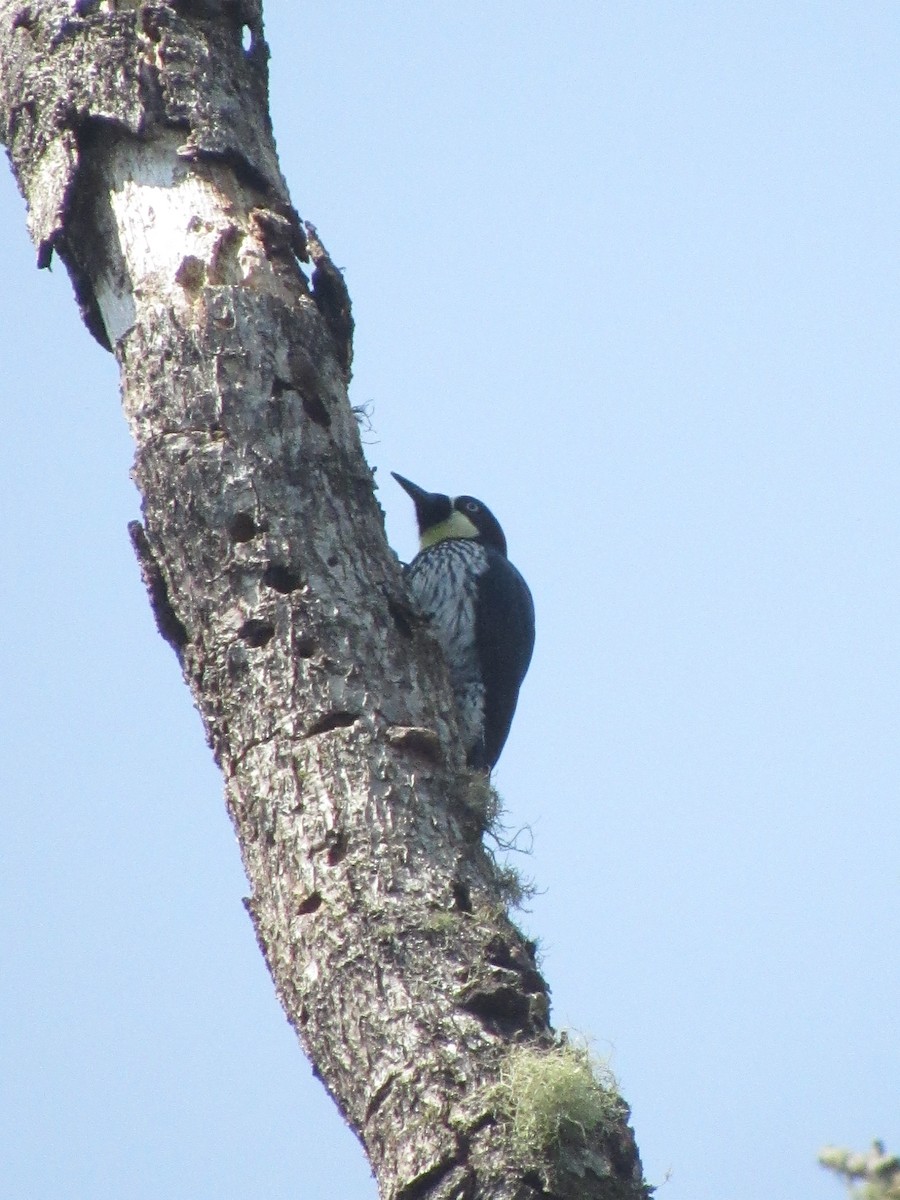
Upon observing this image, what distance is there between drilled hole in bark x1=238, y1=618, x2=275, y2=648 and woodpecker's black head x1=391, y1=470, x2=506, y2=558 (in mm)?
3508

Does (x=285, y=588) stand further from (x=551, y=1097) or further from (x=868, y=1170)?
(x=868, y=1170)

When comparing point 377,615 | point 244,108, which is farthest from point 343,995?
point 244,108

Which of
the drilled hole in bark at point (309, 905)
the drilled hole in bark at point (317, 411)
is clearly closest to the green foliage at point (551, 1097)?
the drilled hole in bark at point (309, 905)

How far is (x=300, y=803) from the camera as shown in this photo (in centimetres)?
321

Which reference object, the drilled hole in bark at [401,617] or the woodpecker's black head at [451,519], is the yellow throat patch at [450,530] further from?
the drilled hole in bark at [401,617]

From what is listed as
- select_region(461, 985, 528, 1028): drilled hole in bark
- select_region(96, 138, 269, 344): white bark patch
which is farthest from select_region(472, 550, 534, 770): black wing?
select_region(461, 985, 528, 1028): drilled hole in bark

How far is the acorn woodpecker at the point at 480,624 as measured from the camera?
559cm

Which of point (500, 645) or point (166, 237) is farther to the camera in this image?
point (500, 645)

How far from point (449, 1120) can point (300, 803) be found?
768 millimetres

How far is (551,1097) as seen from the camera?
2.68 metres

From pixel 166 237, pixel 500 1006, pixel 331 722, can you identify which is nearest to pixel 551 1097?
pixel 500 1006

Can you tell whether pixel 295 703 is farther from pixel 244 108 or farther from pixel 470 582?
pixel 470 582

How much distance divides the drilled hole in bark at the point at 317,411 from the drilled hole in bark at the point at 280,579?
1.68ft

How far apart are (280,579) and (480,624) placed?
2.25 m
